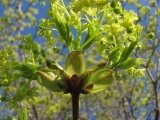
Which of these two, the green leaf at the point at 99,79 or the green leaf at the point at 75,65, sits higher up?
the green leaf at the point at 75,65

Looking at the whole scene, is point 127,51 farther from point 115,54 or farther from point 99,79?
point 99,79

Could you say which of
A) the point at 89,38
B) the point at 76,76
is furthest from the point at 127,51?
the point at 76,76

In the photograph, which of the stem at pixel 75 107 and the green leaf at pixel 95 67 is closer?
the stem at pixel 75 107

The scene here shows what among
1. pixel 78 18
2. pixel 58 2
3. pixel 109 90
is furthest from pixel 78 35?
pixel 109 90

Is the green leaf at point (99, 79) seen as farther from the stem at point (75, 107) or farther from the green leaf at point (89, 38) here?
the green leaf at point (89, 38)

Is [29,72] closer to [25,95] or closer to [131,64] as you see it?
[25,95]

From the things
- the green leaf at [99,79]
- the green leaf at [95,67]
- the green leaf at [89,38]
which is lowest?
the green leaf at [99,79]

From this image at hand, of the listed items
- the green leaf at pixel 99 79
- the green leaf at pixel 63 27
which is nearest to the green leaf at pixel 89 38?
the green leaf at pixel 63 27

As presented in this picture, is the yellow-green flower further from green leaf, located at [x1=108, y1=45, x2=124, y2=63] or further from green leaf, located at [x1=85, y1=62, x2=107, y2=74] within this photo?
green leaf, located at [x1=108, y1=45, x2=124, y2=63]
